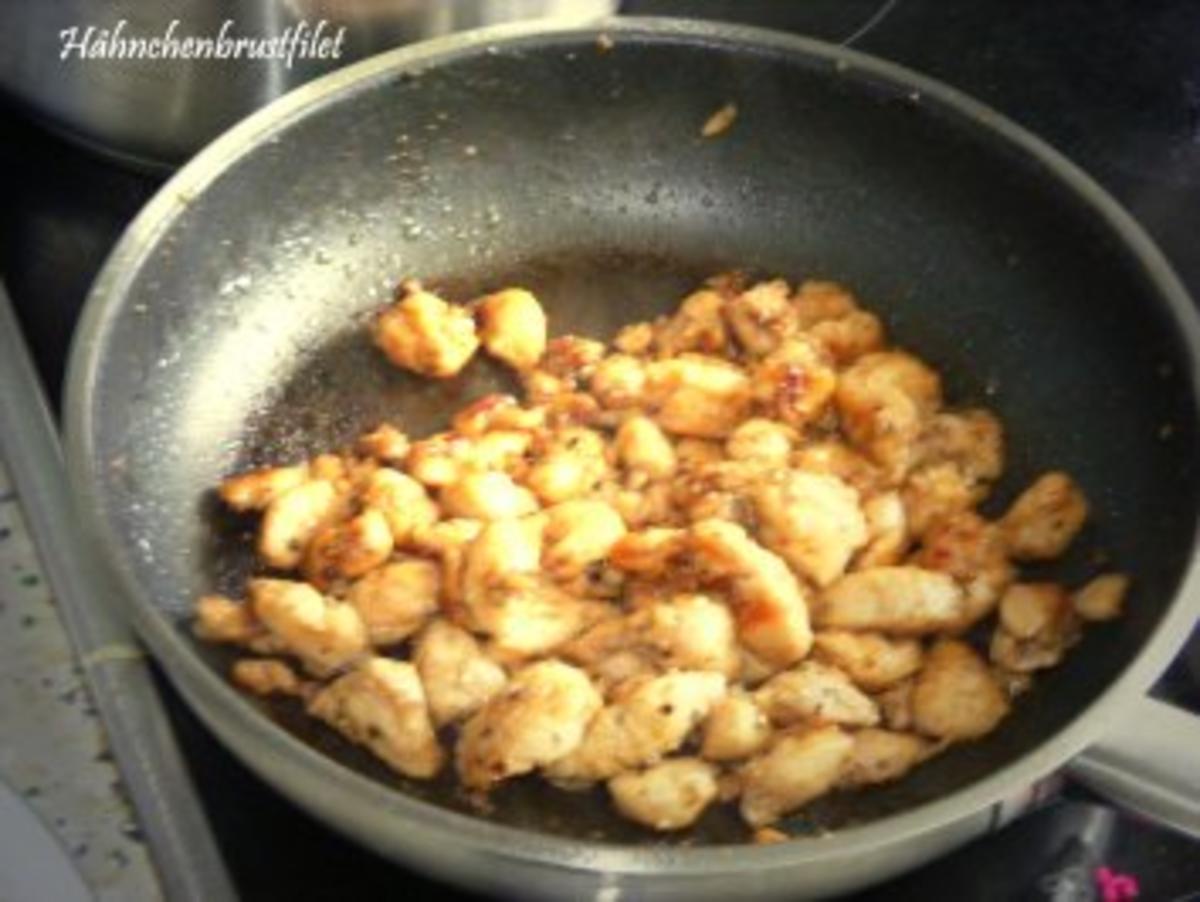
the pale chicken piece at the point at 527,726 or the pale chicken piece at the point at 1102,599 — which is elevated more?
the pale chicken piece at the point at 1102,599

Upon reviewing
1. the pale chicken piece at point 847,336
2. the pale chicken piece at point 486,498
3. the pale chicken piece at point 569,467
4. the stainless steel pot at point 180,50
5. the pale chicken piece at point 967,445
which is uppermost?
the stainless steel pot at point 180,50

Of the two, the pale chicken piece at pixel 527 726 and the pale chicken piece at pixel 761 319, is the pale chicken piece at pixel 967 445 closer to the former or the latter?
the pale chicken piece at pixel 761 319

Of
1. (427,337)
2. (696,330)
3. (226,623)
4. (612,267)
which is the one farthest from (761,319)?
(226,623)

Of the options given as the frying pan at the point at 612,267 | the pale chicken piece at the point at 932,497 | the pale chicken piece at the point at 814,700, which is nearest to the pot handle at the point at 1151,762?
the frying pan at the point at 612,267

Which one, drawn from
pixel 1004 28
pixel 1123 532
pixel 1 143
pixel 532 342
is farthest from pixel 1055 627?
pixel 1 143

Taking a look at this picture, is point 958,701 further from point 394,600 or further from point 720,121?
point 720,121

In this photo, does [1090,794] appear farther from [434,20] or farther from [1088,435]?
[434,20]
